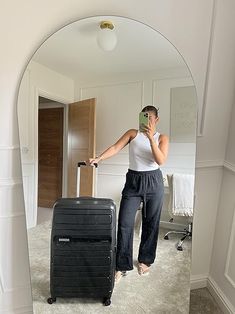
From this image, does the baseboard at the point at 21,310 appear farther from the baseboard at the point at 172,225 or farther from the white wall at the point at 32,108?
the baseboard at the point at 172,225

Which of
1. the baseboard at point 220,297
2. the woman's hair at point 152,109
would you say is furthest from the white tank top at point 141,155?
the baseboard at point 220,297

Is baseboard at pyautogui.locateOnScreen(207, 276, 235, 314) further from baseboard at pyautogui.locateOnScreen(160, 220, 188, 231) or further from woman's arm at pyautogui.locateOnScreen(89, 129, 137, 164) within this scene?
woman's arm at pyautogui.locateOnScreen(89, 129, 137, 164)

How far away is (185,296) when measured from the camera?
1165mm

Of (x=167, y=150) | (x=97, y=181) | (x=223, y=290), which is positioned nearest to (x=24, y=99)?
(x=97, y=181)

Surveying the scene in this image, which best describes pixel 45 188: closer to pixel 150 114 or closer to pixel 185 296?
pixel 150 114

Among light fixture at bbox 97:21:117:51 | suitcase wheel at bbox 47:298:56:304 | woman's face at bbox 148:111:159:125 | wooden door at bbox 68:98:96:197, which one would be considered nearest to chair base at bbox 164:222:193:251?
wooden door at bbox 68:98:96:197

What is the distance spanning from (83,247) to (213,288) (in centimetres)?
73

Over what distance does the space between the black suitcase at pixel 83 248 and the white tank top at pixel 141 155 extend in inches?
8.6

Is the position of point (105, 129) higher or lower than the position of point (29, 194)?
higher

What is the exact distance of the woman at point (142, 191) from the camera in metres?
1.13

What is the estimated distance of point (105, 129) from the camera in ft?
3.75

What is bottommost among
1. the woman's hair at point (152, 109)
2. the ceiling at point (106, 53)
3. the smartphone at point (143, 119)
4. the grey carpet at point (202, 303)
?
the grey carpet at point (202, 303)

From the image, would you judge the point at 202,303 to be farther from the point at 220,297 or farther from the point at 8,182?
the point at 8,182

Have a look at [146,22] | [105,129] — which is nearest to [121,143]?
[105,129]
